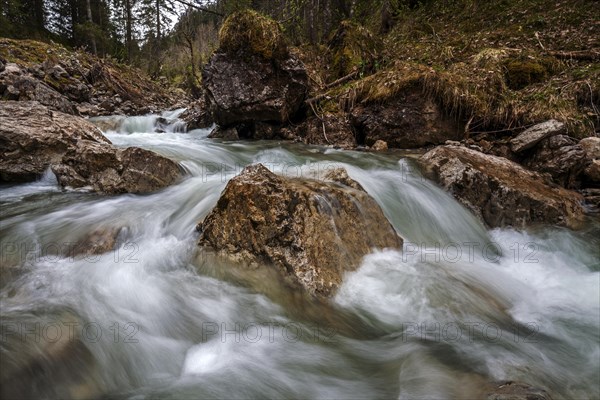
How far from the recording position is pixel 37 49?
14750mm

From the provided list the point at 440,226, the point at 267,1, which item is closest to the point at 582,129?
the point at 440,226

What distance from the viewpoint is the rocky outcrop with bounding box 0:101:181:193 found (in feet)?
16.4

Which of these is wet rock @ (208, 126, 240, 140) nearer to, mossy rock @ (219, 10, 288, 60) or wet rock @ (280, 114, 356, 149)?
wet rock @ (280, 114, 356, 149)

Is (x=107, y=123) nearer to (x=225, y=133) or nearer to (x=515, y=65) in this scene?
(x=225, y=133)

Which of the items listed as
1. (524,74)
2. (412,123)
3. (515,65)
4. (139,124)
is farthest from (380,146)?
(139,124)

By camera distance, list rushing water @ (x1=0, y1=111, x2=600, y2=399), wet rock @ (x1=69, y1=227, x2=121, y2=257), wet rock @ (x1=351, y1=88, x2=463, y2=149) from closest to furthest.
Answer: rushing water @ (x1=0, y1=111, x2=600, y2=399) < wet rock @ (x1=69, y1=227, x2=121, y2=257) < wet rock @ (x1=351, y1=88, x2=463, y2=149)

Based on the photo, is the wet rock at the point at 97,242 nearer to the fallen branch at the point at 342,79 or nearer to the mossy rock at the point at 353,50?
the fallen branch at the point at 342,79

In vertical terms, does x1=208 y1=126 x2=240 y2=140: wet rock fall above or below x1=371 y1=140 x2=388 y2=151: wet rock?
above

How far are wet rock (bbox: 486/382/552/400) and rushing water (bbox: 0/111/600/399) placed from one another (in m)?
0.12

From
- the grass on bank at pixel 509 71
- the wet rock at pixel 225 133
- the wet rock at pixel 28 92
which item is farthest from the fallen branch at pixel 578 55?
the wet rock at pixel 28 92

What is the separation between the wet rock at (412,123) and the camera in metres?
7.77

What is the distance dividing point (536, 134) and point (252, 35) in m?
6.34

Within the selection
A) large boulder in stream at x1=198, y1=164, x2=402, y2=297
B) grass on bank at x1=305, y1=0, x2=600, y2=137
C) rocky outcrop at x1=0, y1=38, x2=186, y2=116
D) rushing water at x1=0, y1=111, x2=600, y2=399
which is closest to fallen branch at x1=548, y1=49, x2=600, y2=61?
grass on bank at x1=305, y1=0, x2=600, y2=137

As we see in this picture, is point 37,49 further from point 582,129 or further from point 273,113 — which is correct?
point 582,129
